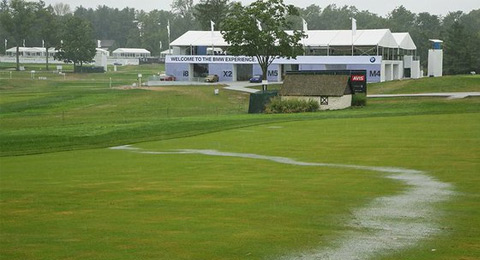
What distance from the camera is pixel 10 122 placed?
61156mm

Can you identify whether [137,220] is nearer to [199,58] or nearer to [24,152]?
[24,152]

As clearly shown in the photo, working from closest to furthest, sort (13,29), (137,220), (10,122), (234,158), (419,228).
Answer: (419,228) < (137,220) < (234,158) < (10,122) < (13,29)

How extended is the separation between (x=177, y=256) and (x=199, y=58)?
10682cm

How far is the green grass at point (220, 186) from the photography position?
15.3 meters

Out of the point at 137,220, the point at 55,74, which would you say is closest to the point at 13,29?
the point at 55,74

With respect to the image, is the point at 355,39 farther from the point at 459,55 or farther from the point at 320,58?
the point at 459,55

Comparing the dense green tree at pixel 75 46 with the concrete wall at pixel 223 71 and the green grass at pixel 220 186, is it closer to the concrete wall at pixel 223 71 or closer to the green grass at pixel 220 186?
the concrete wall at pixel 223 71

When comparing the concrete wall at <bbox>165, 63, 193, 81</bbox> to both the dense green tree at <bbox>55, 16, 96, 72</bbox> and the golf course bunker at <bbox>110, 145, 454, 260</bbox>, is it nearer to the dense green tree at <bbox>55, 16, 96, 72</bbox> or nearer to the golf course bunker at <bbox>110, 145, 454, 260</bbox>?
the dense green tree at <bbox>55, 16, 96, 72</bbox>

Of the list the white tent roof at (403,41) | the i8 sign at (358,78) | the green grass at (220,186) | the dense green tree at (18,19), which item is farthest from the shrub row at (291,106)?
the dense green tree at (18,19)

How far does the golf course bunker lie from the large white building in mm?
85729

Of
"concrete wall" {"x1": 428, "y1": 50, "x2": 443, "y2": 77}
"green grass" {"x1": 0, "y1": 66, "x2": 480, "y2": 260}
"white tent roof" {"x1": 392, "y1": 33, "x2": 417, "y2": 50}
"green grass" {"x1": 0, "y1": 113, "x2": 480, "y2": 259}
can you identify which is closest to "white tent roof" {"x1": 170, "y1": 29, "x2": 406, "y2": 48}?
"white tent roof" {"x1": 392, "y1": 33, "x2": 417, "y2": 50}

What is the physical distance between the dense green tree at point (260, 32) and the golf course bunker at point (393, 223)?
72.5 m

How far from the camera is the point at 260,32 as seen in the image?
96938 millimetres

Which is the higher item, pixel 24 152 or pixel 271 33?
pixel 271 33
